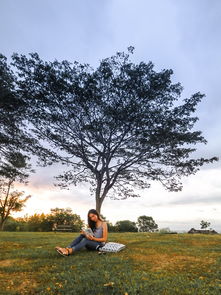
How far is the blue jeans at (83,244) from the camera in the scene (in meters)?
8.17

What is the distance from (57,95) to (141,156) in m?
7.21

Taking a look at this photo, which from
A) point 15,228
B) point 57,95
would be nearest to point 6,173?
point 57,95

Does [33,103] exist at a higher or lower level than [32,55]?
lower

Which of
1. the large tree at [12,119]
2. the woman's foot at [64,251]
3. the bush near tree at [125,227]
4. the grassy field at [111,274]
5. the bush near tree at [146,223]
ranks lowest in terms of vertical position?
the grassy field at [111,274]

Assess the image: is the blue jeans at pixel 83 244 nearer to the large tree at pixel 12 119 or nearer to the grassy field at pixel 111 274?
the grassy field at pixel 111 274

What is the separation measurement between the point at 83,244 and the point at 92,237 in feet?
1.33

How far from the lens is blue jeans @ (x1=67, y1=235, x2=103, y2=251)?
321 inches

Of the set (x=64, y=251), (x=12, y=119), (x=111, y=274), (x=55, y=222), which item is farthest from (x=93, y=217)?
(x=55, y=222)

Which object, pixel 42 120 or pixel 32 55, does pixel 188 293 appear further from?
pixel 32 55

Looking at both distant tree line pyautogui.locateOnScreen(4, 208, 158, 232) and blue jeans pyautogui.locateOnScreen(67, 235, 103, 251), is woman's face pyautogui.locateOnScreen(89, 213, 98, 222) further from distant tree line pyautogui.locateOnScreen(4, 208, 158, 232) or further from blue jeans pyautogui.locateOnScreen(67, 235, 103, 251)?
distant tree line pyautogui.locateOnScreen(4, 208, 158, 232)

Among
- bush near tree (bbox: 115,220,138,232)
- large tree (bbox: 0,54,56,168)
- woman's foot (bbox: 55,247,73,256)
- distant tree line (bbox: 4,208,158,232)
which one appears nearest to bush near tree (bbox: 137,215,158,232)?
distant tree line (bbox: 4,208,158,232)

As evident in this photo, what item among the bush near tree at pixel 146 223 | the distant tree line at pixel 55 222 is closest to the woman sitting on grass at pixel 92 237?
the distant tree line at pixel 55 222

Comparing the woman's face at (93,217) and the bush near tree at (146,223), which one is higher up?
the bush near tree at (146,223)

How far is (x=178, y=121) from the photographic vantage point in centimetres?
1535
